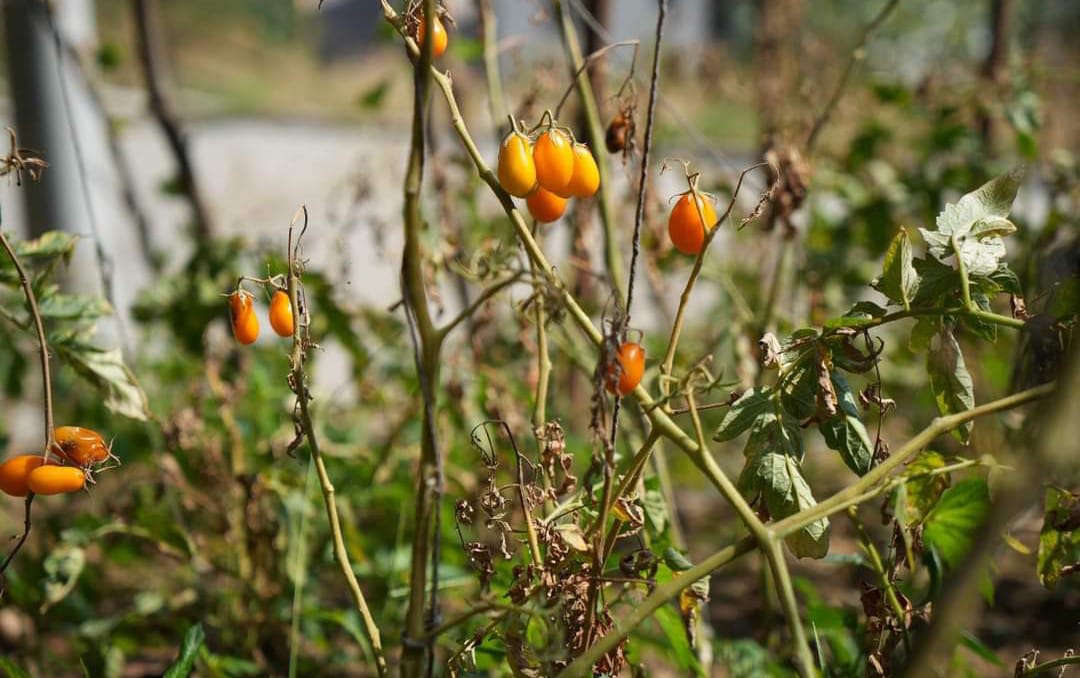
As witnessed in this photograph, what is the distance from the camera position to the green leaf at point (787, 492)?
2.43 feet

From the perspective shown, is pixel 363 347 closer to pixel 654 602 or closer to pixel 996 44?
pixel 654 602

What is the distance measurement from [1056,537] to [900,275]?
0.90ft

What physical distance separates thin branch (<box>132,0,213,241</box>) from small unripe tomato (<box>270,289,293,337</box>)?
127 cm

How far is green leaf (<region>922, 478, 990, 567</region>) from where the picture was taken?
2.83 feet

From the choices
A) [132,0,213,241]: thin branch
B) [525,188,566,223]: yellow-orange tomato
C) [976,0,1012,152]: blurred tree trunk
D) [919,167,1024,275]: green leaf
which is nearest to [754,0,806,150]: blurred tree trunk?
[976,0,1012,152]: blurred tree trunk

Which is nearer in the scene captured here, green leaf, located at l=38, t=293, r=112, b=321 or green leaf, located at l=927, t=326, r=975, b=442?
green leaf, located at l=927, t=326, r=975, b=442

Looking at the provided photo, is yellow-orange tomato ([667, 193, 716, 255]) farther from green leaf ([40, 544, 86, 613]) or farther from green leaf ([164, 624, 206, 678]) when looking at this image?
green leaf ([40, 544, 86, 613])

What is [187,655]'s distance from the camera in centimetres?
94

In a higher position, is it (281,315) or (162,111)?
(162,111)

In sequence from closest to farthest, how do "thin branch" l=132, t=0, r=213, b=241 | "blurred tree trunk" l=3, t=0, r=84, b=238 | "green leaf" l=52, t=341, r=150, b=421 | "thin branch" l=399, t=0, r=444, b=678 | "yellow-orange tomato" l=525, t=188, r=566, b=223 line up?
"thin branch" l=399, t=0, r=444, b=678 → "yellow-orange tomato" l=525, t=188, r=566, b=223 → "green leaf" l=52, t=341, r=150, b=421 → "thin branch" l=132, t=0, r=213, b=241 → "blurred tree trunk" l=3, t=0, r=84, b=238

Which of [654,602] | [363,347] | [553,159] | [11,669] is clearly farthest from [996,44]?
[11,669]

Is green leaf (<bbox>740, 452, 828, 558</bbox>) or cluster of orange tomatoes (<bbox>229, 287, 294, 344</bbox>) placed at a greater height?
cluster of orange tomatoes (<bbox>229, 287, 294, 344</bbox>)

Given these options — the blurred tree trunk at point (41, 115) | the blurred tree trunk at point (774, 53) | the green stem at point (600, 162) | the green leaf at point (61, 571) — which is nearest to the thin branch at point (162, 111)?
the blurred tree trunk at point (41, 115)

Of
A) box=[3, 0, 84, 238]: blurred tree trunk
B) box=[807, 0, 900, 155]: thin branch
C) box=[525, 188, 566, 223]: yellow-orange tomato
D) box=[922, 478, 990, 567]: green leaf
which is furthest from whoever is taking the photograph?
box=[3, 0, 84, 238]: blurred tree trunk
